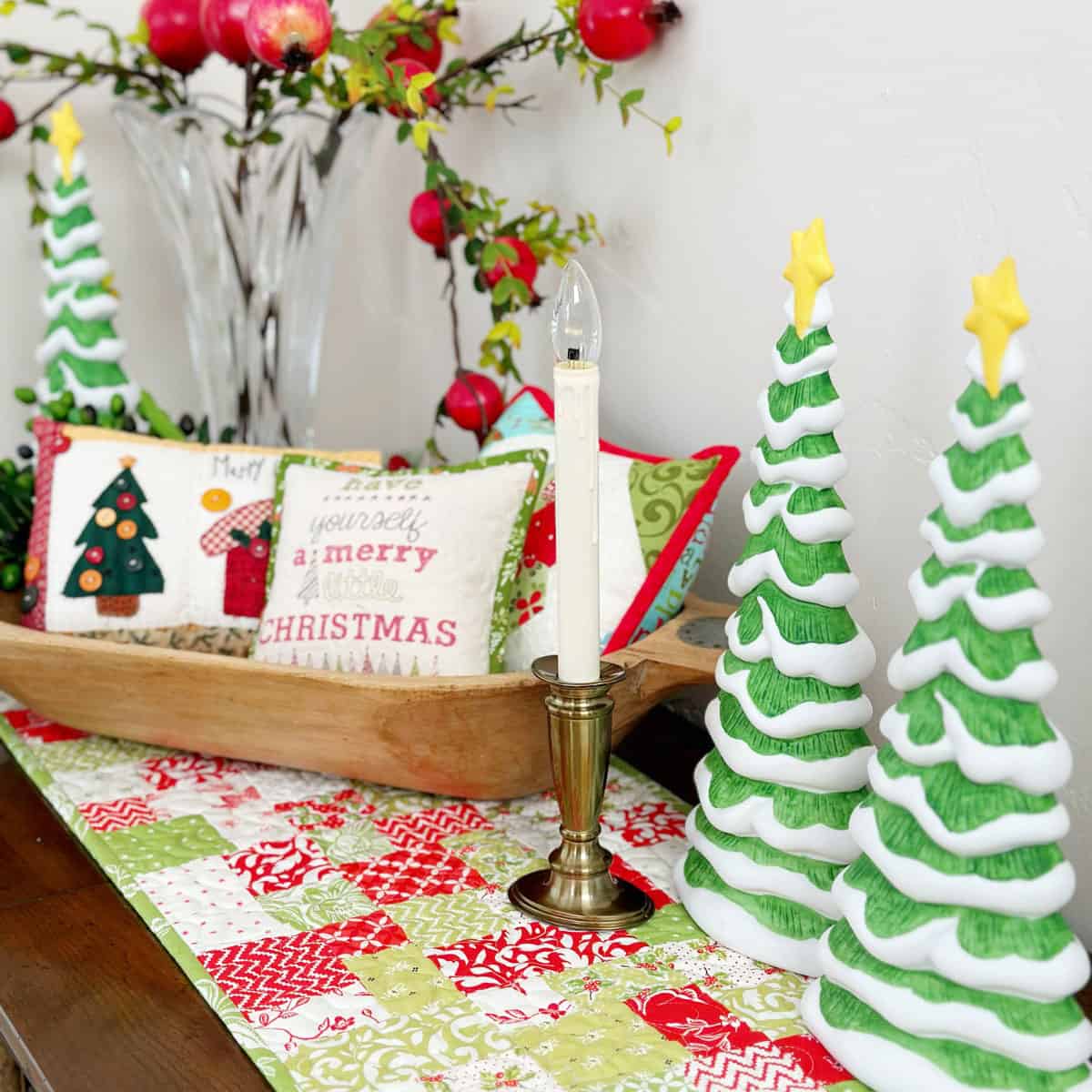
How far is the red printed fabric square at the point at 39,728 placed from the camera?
1.10 meters

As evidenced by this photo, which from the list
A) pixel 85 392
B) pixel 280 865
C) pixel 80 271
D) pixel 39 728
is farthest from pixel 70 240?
pixel 280 865

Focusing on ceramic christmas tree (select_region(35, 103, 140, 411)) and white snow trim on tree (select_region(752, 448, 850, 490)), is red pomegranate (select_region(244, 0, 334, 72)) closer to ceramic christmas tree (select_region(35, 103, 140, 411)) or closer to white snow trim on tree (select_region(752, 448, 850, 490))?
ceramic christmas tree (select_region(35, 103, 140, 411))

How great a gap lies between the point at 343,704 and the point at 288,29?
577 mm

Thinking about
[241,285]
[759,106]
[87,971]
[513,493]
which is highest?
[759,106]

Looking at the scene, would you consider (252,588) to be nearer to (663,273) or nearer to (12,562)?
(12,562)

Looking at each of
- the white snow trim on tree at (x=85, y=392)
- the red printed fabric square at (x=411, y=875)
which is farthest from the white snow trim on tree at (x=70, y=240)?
the red printed fabric square at (x=411, y=875)

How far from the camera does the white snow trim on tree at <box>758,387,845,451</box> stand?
2.48 feet

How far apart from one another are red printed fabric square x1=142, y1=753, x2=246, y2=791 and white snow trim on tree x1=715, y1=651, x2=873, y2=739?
1.49 ft

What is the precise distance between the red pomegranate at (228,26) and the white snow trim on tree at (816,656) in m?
0.77

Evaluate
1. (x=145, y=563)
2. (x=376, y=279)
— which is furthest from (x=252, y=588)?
(x=376, y=279)

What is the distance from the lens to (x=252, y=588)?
44.9 inches

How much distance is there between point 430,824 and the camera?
37.9 inches

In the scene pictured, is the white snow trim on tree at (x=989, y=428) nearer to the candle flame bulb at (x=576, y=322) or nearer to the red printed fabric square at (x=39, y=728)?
the candle flame bulb at (x=576, y=322)

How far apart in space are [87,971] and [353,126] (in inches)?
34.1
